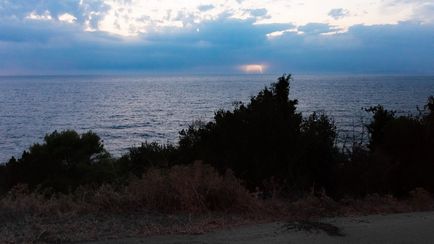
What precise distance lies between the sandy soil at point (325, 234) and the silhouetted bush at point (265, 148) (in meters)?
9.56

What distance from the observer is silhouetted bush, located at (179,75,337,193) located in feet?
58.6


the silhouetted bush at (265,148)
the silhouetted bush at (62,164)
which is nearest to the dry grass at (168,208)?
the silhouetted bush at (265,148)

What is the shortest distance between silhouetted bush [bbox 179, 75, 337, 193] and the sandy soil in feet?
31.4

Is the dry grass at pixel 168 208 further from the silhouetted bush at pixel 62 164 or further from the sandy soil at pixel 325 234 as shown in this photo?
the silhouetted bush at pixel 62 164

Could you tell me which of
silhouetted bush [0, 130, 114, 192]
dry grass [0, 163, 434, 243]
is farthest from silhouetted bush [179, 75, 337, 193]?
silhouetted bush [0, 130, 114, 192]

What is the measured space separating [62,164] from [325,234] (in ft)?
93.4

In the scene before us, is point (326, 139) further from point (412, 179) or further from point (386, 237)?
point (386, 237)

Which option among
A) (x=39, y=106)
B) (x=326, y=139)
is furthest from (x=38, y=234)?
(x=39, y=106)

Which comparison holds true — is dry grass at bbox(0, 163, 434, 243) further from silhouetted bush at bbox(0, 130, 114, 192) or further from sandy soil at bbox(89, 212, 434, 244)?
silhouetted bush at bbox(0, 130, 114, 192)

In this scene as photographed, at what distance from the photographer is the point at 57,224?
6.02m

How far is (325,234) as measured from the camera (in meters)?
5.88

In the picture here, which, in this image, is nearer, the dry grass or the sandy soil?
the sandy soil

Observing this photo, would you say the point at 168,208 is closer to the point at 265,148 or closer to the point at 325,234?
the point at 325,234

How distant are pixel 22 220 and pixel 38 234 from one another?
2.60 feet
